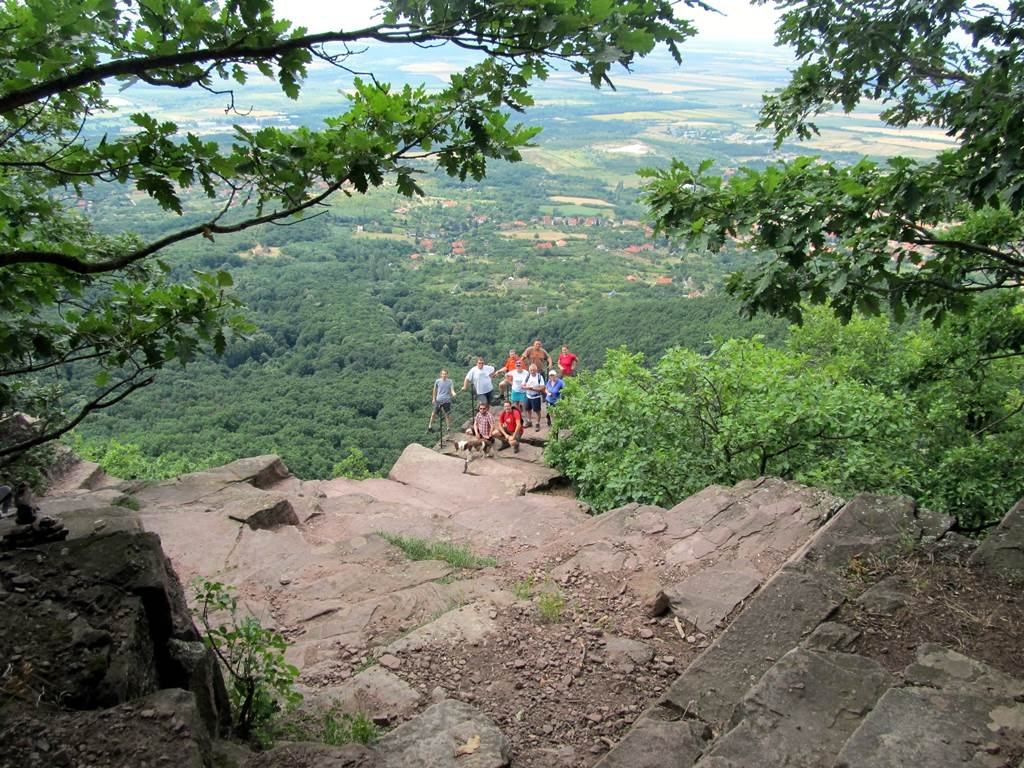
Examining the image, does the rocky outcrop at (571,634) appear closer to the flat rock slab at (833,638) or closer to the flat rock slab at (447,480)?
the flat rock slab at (833,638)

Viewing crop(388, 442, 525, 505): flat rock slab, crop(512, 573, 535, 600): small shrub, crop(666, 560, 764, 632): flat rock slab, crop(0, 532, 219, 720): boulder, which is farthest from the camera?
crop(388, 442, 525, 505): flat rock slab

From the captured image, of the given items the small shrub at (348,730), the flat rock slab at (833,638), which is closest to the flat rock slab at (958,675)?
the flat rock slab at (833,638)

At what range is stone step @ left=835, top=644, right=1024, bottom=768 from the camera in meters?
2.54

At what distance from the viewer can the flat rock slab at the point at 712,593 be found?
460 centimetres

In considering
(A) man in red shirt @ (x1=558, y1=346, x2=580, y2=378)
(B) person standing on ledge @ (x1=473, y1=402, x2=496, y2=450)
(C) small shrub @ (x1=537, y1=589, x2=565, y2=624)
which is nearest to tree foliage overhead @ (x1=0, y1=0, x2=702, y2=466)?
(C) small shrub @ (x1=537, y1=589, x2=565, y2=624)

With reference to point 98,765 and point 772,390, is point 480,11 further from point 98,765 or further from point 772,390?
point 772,390

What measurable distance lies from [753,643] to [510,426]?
26.9 feet

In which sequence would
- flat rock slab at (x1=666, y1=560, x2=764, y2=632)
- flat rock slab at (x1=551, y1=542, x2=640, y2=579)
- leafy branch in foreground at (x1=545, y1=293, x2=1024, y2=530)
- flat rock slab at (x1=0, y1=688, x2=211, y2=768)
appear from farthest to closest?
leafy branch in foreground at (x1=545, y1=293, x2=1024, y2=530) → flat rock slab at (x1=551, y1=542, x2=640, y2=579) → flat rock slab at (x1=666, y1=560, x2=764, y2=632) → flat rock slab at (x1=0, y1=688, x2=211, y2=768)

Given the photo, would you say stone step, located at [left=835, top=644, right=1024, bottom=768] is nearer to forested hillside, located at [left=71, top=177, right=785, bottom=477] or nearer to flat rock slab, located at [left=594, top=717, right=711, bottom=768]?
flat rock slab, located at [left=594, top=717, right=711, bottom=768]

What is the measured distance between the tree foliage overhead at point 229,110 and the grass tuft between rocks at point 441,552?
3.97 m

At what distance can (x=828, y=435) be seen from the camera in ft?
26.0

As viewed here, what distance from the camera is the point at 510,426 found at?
11.9 metres

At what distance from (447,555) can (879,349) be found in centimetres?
1079

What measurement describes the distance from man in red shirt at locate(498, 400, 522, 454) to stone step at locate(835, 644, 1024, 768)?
29.5ft
